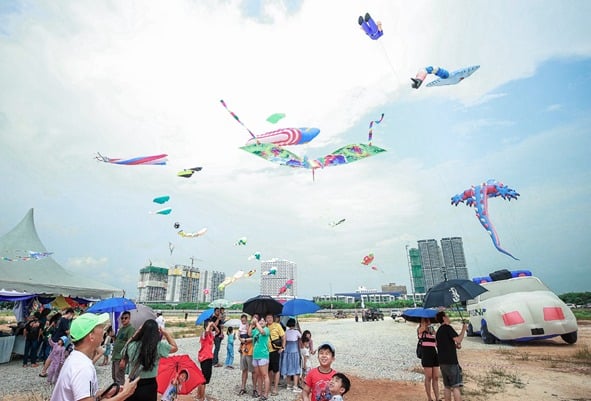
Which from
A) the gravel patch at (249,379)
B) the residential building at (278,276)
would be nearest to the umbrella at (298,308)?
the gravel patch at (249,379)

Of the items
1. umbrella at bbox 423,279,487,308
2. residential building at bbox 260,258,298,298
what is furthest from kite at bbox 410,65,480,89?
residential building at bbox 260,258,298,298

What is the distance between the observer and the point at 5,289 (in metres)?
12.2

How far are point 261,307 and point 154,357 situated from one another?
14.8ft

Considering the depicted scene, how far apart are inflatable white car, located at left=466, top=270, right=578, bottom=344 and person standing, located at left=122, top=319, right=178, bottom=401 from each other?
12.8 meters

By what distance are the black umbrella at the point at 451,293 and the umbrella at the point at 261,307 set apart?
3753 millimetres

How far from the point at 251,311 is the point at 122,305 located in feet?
11.4

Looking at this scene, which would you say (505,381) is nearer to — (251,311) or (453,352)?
(453,352)

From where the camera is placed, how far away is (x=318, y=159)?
1077 centimetres

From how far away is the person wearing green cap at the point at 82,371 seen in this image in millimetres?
2209

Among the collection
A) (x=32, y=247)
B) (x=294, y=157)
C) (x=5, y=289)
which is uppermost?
(x=294, y=157)

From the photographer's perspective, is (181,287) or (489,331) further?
(181,287)

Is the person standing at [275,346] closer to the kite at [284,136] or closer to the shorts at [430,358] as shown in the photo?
the shorts at [430,358]

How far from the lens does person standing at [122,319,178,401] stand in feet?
11.8

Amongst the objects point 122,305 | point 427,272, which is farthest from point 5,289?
point 427,272
